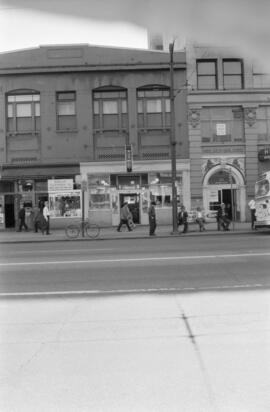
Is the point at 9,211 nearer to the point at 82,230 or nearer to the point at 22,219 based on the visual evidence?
the point at 22,219

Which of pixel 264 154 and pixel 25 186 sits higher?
pixel 264 154

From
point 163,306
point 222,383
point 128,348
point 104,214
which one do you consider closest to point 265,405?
point 222,383

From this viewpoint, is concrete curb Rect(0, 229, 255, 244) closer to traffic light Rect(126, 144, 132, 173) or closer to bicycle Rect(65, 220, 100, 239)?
A: bicycle Rect(65, 220, 100, 239)

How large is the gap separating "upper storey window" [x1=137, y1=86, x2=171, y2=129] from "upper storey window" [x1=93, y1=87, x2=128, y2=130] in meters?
0.90

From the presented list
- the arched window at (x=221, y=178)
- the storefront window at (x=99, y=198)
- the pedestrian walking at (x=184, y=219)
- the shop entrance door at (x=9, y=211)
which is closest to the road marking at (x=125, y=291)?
the pedestrian walking at (x=184, y=219)

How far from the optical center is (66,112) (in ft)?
85.6

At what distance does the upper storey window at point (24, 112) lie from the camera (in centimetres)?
2588

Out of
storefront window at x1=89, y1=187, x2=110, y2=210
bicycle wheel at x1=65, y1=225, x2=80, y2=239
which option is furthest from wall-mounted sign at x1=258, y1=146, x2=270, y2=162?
bicycle wheel at x1=65, y1=225, x2=80, y2=239

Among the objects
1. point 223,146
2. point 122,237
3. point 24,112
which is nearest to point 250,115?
point 223,146

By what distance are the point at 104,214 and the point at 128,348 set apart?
2156 centimetres

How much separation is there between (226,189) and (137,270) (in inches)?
668

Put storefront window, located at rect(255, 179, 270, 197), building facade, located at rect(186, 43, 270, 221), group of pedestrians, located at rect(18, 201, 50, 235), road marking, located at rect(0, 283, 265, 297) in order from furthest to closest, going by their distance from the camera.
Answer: building facade, located at rect(186, 43, 270, 221), group of pedestrians, located at rect(18, 201, 50, 235), storefront window, located at rect(255, 179, 270, 197), road marking, located at rect(0, 283, 265, 297)

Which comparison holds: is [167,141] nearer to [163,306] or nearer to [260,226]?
[260,226]

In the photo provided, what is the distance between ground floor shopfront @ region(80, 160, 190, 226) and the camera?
25453 mm
